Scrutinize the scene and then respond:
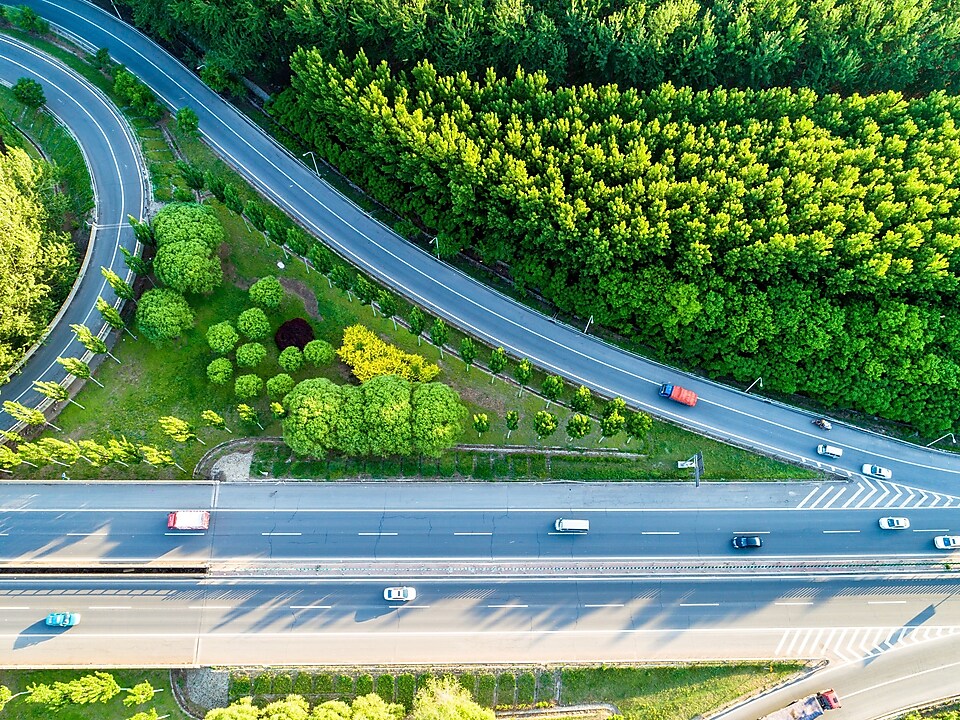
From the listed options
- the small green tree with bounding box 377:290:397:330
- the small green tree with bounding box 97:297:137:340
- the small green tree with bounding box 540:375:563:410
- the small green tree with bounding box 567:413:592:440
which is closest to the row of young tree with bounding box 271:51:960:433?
the small green tree with bounding box 540:375:563:410

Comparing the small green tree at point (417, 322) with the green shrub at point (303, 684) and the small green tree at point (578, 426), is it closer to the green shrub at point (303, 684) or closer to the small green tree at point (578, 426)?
the small green tree at point (578, 426)

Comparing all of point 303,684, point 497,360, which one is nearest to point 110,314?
point 497,360

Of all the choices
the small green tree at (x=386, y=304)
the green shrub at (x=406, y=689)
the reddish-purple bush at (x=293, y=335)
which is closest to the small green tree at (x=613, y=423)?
the small green tree at (x=386, y=304)

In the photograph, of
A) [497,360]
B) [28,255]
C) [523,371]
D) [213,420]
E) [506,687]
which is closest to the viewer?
[506,687]

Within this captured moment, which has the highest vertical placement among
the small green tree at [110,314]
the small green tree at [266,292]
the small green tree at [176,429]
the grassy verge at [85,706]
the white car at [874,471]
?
the small green tree at [266,292]

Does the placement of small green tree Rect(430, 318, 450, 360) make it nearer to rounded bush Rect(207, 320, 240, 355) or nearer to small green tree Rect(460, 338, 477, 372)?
small green tree Rect(460, 338, 477, 372)

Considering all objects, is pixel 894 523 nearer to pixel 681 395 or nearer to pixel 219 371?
pixel 681 395
